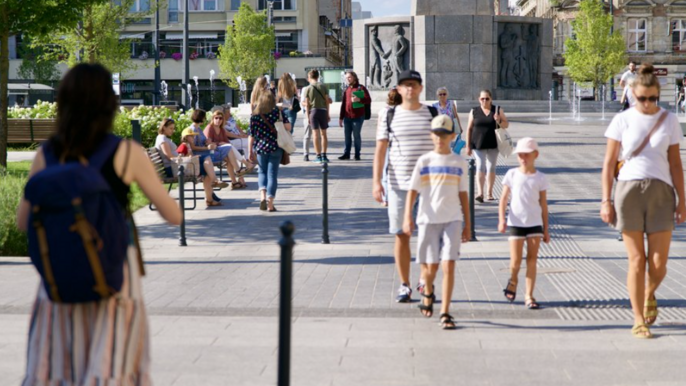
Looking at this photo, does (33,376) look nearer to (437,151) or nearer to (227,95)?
(437,151)

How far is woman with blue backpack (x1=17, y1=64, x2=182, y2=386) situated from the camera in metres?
3.66

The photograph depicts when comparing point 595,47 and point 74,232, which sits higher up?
point 595,47

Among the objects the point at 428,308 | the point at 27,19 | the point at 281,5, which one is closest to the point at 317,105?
the point at 27,19

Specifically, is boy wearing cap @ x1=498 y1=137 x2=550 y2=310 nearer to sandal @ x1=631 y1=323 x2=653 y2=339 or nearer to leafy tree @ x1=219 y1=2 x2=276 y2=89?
sandal @ x1=631 y1=323 x2=653 y2=339

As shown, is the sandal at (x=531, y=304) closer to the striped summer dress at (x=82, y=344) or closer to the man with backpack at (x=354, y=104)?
the striped summer dress at (x=82, y=344)

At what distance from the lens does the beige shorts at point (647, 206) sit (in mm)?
7230

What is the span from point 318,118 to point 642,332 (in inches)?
573

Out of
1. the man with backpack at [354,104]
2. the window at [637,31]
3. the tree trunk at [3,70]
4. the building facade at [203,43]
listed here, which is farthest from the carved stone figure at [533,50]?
the building facade at [203,43]

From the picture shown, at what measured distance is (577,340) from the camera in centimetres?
717

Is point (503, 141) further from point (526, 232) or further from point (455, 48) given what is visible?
point (455, 48)

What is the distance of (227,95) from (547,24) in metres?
57.6

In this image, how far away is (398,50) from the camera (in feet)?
129

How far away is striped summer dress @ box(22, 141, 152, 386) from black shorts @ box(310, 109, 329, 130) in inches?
691

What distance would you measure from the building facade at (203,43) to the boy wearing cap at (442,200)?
274 feet
